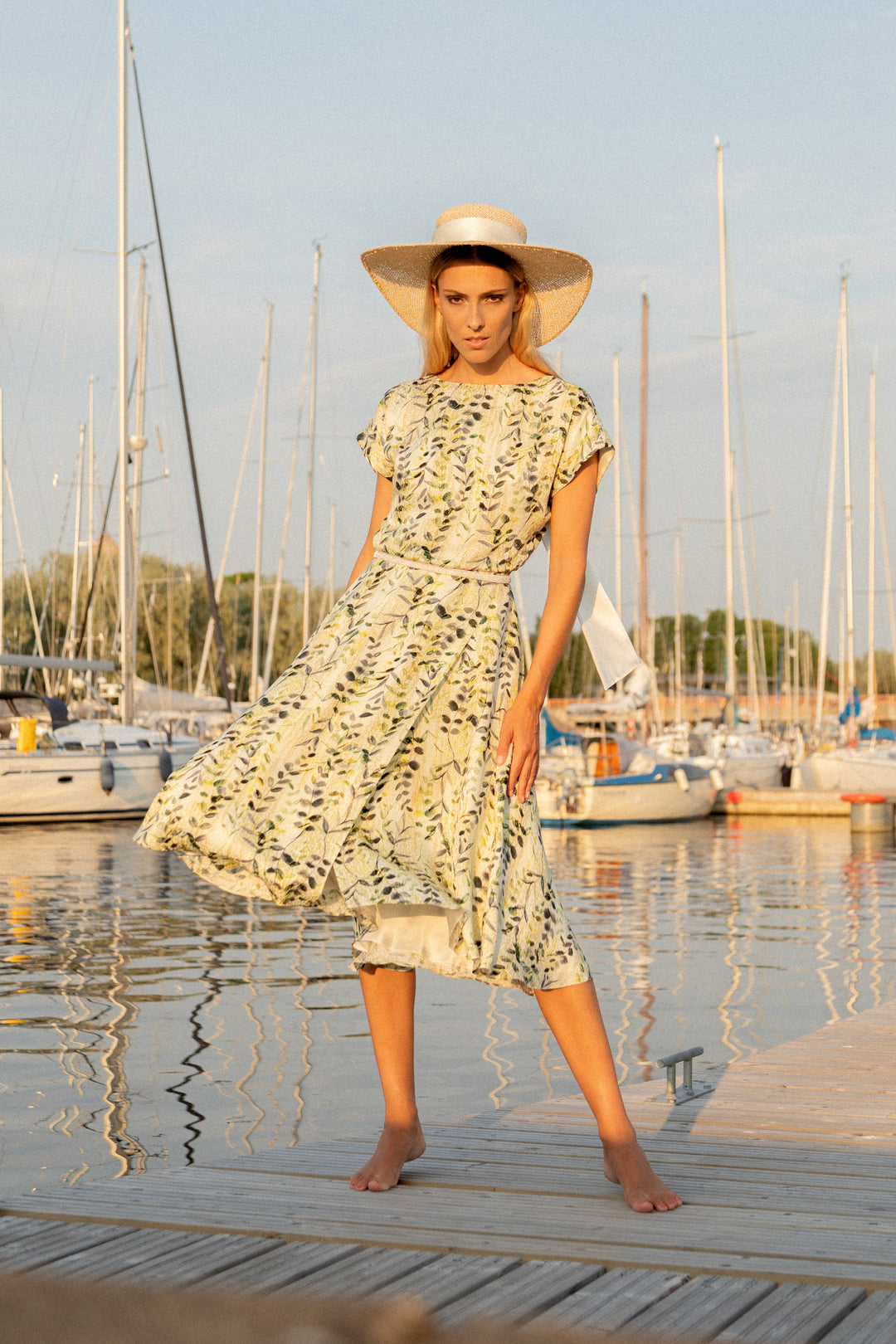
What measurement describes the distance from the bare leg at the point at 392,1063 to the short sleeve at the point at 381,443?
1.08 metres

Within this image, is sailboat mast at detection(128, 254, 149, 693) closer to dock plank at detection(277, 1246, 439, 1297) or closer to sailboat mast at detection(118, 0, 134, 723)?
sailboat mast at detection(118, 0, 134, 723)

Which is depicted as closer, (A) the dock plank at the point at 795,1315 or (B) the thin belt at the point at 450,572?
(A) the dock plank at the point at 795,1315

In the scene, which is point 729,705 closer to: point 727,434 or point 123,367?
point 727,434

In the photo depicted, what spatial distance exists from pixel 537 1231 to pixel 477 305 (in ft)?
6.09

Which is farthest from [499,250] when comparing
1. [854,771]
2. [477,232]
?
[854,771]

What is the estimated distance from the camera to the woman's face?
134 inches

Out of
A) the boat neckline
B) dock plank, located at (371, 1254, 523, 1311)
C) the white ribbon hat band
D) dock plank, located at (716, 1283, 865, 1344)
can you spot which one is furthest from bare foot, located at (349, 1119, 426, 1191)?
the white ribbon hat band

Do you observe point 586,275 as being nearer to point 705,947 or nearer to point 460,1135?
point 460,1135

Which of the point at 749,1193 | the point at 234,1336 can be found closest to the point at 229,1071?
the point at 749,1193

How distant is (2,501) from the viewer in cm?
3853

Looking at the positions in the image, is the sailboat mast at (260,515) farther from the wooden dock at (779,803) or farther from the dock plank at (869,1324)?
the dock plank at (869,1324)

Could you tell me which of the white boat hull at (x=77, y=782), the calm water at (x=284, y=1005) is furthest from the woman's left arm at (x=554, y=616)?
the white boat hull at (x=77, y=782)

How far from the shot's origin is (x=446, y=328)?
11.6 ft

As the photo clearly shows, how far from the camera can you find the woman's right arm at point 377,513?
354 centimetres
